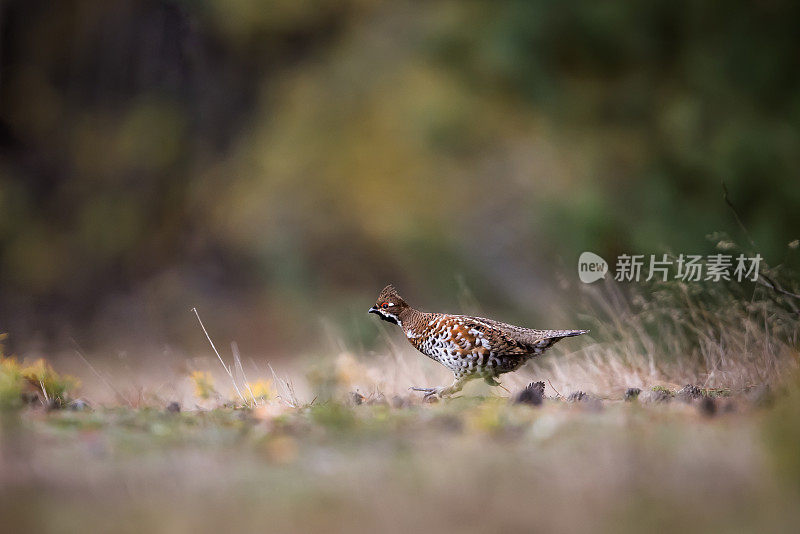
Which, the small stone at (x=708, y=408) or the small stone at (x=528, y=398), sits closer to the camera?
the small stone at (x=708, y=408)

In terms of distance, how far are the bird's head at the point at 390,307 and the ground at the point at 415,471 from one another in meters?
1.67

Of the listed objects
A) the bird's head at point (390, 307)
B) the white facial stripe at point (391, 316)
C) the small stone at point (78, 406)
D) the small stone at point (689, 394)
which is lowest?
the small stone at point (78, 406)

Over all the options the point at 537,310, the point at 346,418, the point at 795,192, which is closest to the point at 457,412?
the point at 346,418

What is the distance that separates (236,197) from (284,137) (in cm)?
167

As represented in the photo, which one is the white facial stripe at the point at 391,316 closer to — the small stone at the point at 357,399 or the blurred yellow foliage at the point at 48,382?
the small stone at the point at 357,399

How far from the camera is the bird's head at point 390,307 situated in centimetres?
591

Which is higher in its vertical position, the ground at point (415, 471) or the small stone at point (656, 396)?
the small stone at point (656, 396)

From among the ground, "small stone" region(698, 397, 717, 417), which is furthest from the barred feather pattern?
"small stone" region(698, 397, 717, 417)

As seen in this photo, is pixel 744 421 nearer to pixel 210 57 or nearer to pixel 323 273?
pixel 323 273

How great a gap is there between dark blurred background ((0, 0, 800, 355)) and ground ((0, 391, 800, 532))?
4.64 m

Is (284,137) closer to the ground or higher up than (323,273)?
higher up

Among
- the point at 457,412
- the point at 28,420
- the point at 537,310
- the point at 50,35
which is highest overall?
the point at 50,35

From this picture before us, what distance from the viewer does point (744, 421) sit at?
3.84 m

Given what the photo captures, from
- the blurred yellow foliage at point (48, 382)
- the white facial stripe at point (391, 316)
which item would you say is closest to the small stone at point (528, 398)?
the white facial stripe at point (391, 316)
